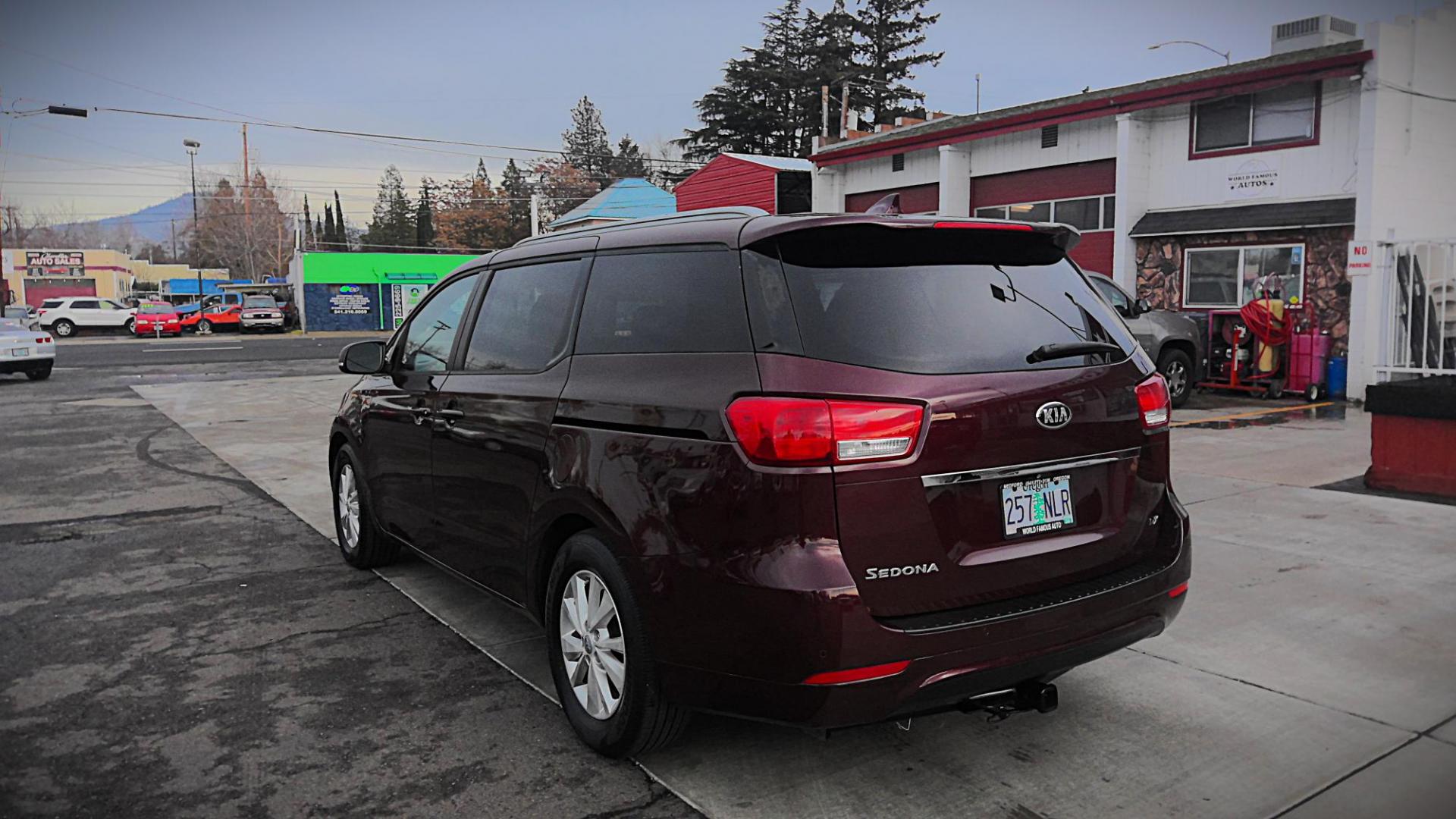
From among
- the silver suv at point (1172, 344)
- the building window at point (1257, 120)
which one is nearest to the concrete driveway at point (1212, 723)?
the silver suv at point (1172, 344)

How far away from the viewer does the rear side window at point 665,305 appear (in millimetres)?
3291

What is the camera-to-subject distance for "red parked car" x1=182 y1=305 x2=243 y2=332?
50.7m

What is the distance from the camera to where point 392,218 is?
10475cm

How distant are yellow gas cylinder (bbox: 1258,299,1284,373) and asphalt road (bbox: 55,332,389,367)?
23.9 meters

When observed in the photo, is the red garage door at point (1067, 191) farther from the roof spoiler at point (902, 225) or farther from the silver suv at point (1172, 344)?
the roof spoiler at point (902, 225)

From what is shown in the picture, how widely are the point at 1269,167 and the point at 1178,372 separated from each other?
5325mm

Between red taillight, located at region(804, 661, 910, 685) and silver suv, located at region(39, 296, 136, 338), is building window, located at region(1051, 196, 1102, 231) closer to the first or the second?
red taillight, located at region(804, 661, 910, 685)

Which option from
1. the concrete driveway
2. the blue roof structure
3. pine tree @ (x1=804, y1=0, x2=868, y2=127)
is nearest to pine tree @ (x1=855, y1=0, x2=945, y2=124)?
pine tree @ (x1=804, y1=0, x2=868, y2=127)

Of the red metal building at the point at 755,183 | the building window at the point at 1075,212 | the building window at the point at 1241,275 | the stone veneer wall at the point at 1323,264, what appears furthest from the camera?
the red metal building at the point at 755,183

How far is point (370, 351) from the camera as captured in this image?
561 centimetres

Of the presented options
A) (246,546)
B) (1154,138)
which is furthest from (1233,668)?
(1154,138)

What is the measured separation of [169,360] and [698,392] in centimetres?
3084

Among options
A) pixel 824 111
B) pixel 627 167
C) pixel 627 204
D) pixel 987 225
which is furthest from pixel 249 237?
pixel 987 225

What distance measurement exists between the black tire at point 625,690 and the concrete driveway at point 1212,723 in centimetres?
17
